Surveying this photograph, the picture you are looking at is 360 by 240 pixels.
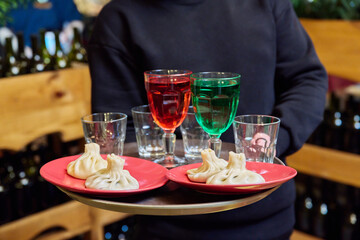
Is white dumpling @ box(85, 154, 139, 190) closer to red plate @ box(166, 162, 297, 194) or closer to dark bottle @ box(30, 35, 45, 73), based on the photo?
red plate @ box(166, 162, 297, 194)

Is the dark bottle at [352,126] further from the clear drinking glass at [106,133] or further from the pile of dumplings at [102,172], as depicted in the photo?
the pile of dumplings at [102,172]

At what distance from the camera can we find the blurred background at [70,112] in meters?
1.84

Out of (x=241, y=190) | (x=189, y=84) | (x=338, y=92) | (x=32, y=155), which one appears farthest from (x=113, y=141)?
(x=338, y=92)

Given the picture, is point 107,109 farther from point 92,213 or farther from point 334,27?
point 334,27

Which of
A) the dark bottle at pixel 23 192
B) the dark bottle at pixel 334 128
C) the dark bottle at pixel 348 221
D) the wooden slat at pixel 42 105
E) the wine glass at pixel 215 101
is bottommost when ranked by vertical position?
the dark bottle at pixel 348 221

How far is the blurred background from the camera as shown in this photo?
1.84m

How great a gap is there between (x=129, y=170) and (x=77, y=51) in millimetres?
1485

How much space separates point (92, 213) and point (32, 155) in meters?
0.39

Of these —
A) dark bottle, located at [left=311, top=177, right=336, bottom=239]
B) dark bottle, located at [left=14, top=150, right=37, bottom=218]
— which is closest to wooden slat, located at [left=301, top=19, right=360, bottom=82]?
dark bottle, located at [left=311, top=177, right=336, bottom=239]

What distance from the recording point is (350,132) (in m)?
2.17

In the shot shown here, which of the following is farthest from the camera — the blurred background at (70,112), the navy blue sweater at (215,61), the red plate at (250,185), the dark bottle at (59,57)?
the dark bottle at (59,57)

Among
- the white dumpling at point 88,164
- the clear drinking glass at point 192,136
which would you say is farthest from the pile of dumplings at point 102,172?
the clear drinking glass at point 192,136

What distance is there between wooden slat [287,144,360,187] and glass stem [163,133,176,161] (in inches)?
52.0

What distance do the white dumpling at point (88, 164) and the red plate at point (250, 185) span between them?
0.14 metres
